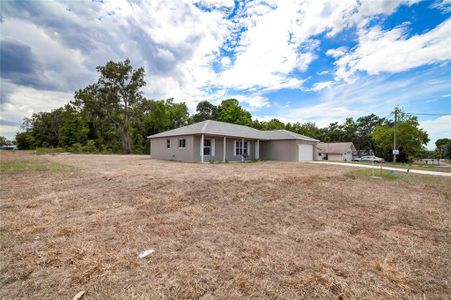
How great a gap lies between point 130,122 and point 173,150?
22.0 m

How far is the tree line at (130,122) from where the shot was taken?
33.2 meters

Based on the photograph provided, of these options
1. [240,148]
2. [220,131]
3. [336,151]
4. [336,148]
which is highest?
→ [220,131]

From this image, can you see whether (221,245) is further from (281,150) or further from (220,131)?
(281,150)

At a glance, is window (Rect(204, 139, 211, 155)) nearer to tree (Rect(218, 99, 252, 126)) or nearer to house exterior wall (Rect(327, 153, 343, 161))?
tree (Rect(218, 99, 252, 126))

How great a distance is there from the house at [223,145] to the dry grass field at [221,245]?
10.5 metres

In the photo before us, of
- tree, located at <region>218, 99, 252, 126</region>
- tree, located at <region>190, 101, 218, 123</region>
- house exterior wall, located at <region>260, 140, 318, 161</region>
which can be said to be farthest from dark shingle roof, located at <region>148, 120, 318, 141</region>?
tree, located at <region>190, 101, 218, 123</region>

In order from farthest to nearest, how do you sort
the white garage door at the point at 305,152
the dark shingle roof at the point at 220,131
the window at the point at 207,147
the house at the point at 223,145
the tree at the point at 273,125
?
the tree at the point at 273,125 → the white garage door at the point at 305,152 → the window at the point at 207,147 → the dark shingle roof at the point at 220,131 → the house at the point at 223,145

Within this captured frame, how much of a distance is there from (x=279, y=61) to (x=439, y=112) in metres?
20.2

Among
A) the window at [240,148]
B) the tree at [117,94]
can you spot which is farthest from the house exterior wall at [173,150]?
the tree at [117,94]

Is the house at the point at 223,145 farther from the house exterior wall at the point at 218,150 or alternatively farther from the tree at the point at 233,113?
the tree at the point at 233,113

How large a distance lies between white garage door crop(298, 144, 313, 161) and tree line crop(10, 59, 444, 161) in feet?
58.7

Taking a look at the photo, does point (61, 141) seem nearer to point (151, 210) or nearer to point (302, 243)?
point (151, 210)

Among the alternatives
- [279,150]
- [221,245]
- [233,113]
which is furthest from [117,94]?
[221,245]

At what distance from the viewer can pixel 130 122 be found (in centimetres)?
3597
